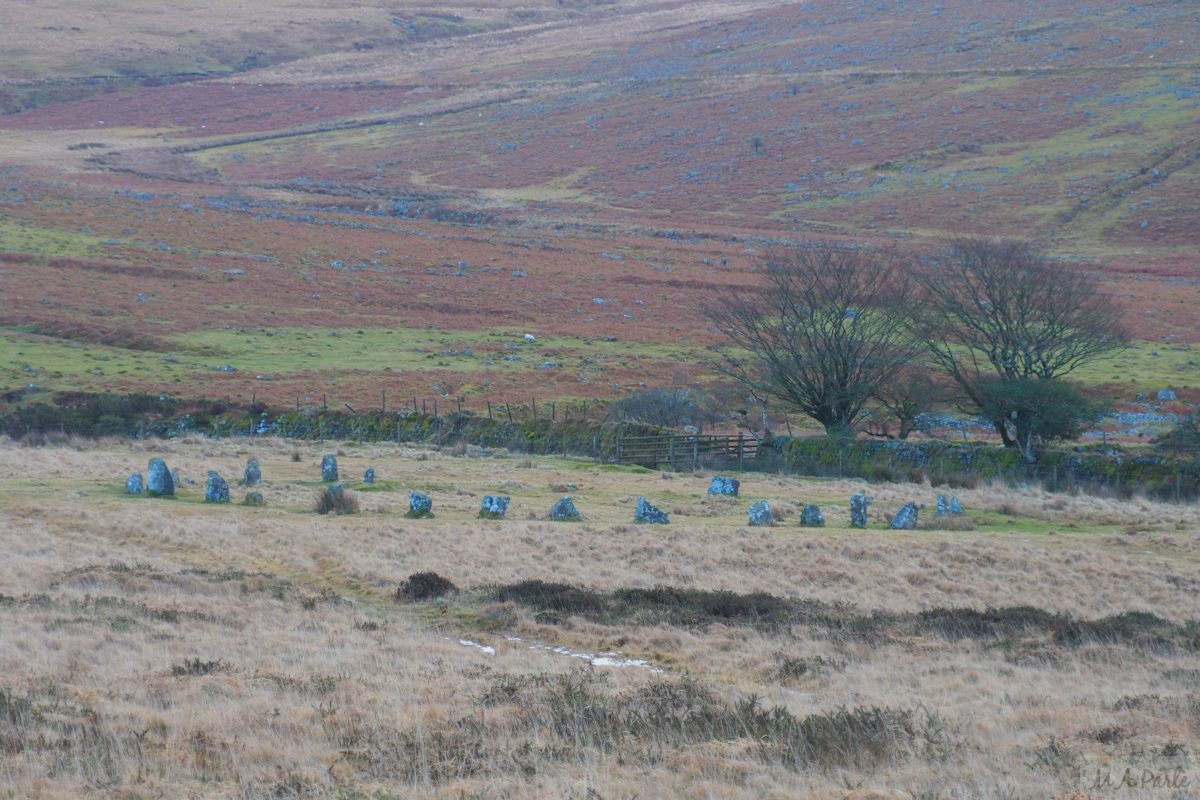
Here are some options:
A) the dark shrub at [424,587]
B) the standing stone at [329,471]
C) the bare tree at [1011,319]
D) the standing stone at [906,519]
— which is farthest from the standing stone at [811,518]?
the bare tree at [1011,319]

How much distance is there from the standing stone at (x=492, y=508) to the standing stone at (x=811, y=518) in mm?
7135

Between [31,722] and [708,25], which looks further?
[708,25]

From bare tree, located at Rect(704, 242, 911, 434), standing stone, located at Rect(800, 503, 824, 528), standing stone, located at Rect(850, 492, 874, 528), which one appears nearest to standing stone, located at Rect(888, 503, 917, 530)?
standing stone, located at Rect(850, 492, 874, 528)

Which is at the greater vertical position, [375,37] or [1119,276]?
[375,37]

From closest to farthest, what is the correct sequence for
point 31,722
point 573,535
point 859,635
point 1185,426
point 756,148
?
point 31,722 → point 859,635 → point 573,535 → point 1185,426 → point 756,148

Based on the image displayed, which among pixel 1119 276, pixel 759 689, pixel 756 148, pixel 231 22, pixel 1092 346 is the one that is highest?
pixel 231 22

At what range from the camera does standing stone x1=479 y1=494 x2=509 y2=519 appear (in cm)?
2292

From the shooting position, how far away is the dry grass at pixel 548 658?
760 centimetres

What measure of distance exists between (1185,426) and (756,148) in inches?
3466

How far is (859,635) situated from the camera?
1394cm

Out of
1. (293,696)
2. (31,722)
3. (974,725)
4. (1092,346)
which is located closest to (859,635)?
(974,725)

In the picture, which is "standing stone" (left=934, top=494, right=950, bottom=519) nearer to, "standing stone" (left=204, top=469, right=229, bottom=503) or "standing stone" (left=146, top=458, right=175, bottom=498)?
"standing stone" (left=204, top=469, right=229, bottom=503)

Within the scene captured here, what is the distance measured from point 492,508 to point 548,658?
10.8 m

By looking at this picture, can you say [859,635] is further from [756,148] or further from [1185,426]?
[756,148]
